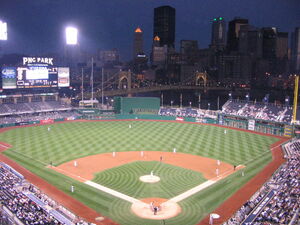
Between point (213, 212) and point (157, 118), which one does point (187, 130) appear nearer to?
point (157, 118)

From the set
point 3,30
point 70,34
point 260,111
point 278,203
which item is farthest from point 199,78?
point 278,203

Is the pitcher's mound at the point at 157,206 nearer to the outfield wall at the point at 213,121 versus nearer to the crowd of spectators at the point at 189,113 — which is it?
the outfield wall at the point at 213,121

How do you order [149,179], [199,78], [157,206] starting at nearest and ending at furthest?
[157,206], [149,179], [199,78]

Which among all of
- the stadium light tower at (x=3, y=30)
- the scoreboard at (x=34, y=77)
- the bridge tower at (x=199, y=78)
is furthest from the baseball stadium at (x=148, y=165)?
the bridge tower at (x=199, y=78)

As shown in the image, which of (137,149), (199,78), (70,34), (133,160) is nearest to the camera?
(133,160)

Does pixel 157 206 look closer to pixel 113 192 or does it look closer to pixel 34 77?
pixel 113 192
